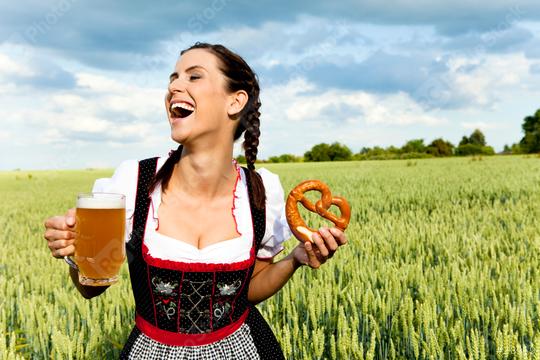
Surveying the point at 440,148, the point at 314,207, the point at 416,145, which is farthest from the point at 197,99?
the point at 416,145

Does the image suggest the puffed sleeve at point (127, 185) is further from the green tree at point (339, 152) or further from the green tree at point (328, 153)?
the green tree at point (339, 152)

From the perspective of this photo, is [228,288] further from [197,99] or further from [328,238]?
[197,99]

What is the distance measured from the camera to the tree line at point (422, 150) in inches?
2460

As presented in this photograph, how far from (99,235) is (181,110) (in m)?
0.55

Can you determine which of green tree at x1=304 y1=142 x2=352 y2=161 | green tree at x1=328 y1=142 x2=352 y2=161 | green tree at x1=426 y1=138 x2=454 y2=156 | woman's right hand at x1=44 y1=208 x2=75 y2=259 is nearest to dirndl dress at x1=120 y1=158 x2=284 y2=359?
woman's right hand at x1=44 y1=208 x2=75 y2=259

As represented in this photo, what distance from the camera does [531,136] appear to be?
75.8 metres

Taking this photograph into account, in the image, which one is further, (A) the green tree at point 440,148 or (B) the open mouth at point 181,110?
(A) the green tree at point 440,148

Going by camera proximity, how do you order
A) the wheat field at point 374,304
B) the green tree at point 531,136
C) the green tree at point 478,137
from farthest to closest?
the green tree at point 478,137 < the green tree at point 531,136 < the wheat field at point 374,304

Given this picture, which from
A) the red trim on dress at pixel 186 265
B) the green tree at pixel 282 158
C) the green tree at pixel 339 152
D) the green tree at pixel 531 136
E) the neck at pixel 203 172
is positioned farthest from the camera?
the green tree at pixel 531 136

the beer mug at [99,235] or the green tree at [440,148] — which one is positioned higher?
the green tree at [440,148]

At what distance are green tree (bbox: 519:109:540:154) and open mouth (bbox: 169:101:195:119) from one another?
78.2m

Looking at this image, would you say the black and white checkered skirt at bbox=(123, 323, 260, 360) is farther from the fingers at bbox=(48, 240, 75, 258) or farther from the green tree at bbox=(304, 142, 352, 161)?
the green tree at bbox=(304, 142, 352, 161)

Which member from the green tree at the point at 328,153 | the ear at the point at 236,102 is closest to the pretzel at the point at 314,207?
the ear at the point at 236,102

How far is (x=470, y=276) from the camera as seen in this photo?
11.2 ft
